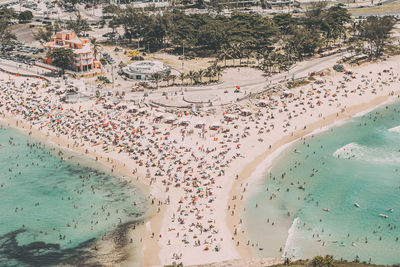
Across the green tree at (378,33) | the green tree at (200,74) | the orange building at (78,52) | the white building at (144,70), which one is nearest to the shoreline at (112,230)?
the white building at (144,70)

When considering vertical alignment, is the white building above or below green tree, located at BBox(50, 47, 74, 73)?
below

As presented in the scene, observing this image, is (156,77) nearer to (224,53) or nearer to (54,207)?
(224,53)

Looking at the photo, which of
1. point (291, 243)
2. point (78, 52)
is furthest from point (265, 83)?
point (291, 243)

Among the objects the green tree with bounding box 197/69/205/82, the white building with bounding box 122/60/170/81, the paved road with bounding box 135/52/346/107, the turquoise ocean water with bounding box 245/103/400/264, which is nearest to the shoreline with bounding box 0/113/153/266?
the turquoise ocean water with bounding box 245/103/400/264

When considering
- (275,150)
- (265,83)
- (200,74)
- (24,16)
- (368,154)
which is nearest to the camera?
(368,154)

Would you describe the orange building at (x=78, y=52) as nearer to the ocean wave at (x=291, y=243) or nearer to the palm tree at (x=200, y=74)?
the palm tree at (x=200, y=74)

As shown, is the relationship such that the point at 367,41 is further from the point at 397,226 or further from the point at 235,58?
the point at 397,226

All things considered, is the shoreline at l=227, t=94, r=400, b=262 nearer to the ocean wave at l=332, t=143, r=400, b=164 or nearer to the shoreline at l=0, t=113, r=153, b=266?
the ocean wave at l=332, t=143, r=400, b=164
